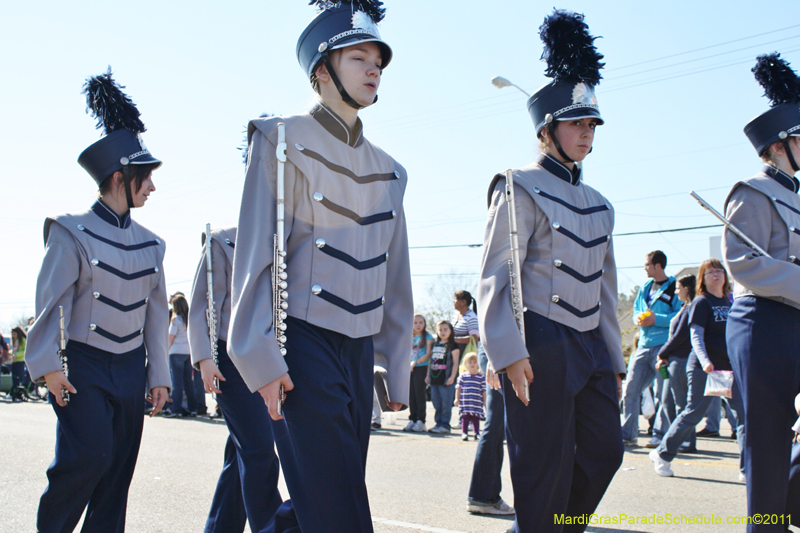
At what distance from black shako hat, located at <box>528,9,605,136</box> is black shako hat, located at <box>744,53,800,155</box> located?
113cm

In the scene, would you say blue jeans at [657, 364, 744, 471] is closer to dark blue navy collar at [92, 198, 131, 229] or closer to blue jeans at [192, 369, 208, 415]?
dark blue navy collar at [92, 198, 131, 229]

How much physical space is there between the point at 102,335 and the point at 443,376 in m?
7.83

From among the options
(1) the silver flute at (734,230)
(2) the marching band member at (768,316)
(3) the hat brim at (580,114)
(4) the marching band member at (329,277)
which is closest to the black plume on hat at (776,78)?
(2) the marching band member at (768,316)

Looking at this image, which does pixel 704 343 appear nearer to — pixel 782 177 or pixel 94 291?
pixel 782 177

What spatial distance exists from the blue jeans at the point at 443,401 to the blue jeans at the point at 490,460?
20.0 feet

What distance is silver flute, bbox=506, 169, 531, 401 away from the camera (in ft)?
11.6

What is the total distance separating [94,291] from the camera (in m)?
4.26

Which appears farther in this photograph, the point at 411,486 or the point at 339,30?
the point at 411,486

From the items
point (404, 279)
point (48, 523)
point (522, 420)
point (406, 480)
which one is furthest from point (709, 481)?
point (48, 523)

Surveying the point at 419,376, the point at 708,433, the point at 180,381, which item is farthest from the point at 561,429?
the point at 180,381

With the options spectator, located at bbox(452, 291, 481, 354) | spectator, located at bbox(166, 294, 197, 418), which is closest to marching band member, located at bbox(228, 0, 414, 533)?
spectator, located at bbox(452, 291, 481, 354)

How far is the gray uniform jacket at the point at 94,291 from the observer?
4.12 meters

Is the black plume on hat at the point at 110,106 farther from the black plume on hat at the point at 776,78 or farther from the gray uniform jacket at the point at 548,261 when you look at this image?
the black plume on hat at the point at 776,78

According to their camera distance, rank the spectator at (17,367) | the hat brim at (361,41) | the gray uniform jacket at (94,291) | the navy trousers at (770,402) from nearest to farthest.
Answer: the hat brim at (361,41)
the navy trousers at (770,402)
the gray uniform jacket at (94,291)
the spectator at (17,367)
